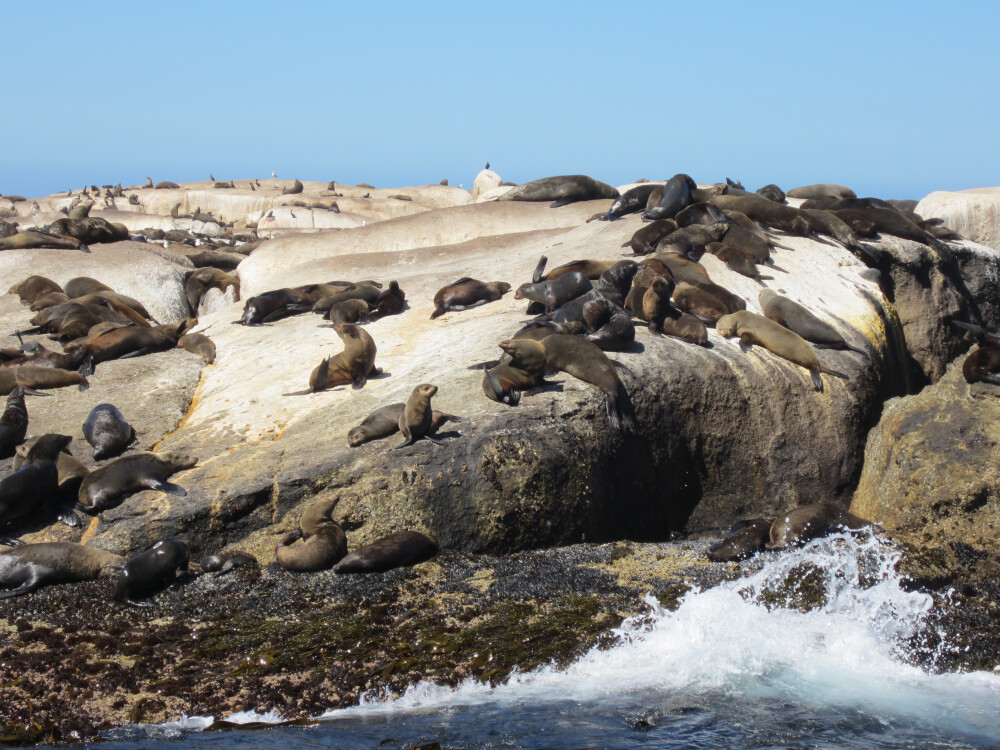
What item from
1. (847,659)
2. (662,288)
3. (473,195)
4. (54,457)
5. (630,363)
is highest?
(473,195)

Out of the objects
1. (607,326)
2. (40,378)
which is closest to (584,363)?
(607,326)

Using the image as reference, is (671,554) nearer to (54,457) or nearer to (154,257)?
(54,457)

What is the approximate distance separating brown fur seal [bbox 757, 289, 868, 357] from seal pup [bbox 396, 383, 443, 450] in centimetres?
414

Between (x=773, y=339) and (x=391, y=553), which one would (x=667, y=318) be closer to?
(x=773, y=339)

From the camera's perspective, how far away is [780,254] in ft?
36.4

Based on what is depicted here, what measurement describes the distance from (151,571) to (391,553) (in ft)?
4.91

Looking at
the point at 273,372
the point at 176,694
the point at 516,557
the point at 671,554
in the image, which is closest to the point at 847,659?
the point at 671,554

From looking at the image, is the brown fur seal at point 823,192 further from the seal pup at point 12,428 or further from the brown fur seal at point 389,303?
the seal pup at point 12,428

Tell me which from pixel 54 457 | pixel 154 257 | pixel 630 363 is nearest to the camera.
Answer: pixel 54 457

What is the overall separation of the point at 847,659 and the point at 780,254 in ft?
20.9

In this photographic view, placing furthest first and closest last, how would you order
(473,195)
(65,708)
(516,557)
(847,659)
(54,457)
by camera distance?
(473,195)
(54,457)
(516,557)
(847,659)
(65,708)

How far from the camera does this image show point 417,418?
23.0 ft

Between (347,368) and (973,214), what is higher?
(973,214)

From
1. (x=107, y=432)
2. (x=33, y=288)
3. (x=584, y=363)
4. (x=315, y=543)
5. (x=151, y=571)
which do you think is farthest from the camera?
(x=33, y=288)
